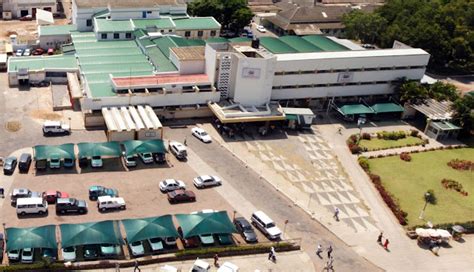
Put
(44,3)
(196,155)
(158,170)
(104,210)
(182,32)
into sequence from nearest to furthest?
(104,210) < (158,170) < (196,155) < (182,32) < (44,3)

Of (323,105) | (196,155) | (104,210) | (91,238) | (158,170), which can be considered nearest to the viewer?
(91,238)

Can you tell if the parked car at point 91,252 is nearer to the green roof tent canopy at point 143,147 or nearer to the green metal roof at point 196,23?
the green roof tent canopy at point 143,147

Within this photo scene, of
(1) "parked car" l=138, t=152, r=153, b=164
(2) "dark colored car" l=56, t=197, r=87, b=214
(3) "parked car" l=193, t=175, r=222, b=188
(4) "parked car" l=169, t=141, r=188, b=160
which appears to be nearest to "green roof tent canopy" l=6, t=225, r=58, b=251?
(2) "dark colored car" l=56, t=197, r=87, b=214

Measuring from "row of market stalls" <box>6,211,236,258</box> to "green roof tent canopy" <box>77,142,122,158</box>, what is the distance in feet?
43.5

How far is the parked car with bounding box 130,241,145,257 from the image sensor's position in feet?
177

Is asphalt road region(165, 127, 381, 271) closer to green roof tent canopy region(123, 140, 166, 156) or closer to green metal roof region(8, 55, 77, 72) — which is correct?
green roof tent canopy region(123, 140, 166, 156)

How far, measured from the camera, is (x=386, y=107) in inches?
3561

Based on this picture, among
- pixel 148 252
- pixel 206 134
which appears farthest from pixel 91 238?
pixel 206 134

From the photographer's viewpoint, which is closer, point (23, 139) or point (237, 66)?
point (23, 139)

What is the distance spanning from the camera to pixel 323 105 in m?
92.2

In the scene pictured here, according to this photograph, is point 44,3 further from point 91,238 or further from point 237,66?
point 91,238

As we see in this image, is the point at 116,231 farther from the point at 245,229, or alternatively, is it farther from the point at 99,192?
the point at 245,229

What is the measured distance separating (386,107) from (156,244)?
51.3 meters

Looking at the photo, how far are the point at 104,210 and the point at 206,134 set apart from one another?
74.1 ft
